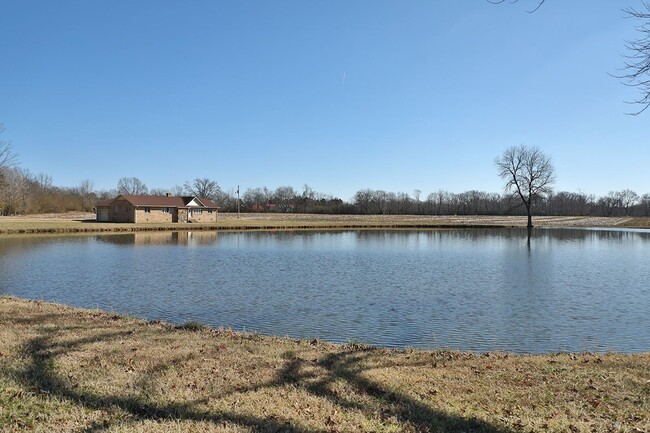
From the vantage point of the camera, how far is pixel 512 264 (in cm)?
2650

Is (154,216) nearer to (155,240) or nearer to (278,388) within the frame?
(155,240)

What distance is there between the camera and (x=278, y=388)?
618 centimetres

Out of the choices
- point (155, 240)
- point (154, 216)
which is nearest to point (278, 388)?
point (155, 240)

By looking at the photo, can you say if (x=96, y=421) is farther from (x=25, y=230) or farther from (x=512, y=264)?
(x=25, y=230)

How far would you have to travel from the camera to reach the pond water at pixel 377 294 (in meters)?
11.5

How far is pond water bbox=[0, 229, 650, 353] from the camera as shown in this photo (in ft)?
37.7

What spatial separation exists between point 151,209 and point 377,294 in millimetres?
58383

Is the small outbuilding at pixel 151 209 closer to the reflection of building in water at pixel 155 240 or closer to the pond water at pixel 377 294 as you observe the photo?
the reflection of building in water at pixel 155 240

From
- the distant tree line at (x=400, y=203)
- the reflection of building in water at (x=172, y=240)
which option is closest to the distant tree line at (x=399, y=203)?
the distant tree line at (x=400, y=203)

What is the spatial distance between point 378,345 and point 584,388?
447 cm

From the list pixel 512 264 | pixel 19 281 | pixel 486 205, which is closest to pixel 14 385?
pixel 19 281

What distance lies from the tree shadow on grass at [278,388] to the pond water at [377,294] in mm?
3821

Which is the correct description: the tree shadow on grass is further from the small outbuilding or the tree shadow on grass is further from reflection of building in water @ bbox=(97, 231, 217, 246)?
the small outbuilding

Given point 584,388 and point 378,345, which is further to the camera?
point 378,345
